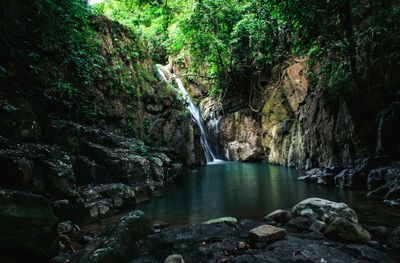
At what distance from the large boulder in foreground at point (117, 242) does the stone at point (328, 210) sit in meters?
3.30

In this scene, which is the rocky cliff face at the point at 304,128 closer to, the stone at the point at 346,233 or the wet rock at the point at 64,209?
the stone at the point at 346,233

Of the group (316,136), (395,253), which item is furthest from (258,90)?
(395,253)

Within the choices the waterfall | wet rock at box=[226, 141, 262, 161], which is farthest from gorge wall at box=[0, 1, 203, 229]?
wet rock at box=[226, 141, 262, 161]

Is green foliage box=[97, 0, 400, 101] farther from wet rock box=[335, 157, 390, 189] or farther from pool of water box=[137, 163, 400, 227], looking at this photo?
pool of water box=[137, 163, 400, 227]

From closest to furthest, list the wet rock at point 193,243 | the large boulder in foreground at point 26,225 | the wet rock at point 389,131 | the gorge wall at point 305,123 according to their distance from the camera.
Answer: the large boulder in foreground at point 26,225, the wet rock at point 193,243, the wet rock at point 389,131, the gorge wall at point 305,123

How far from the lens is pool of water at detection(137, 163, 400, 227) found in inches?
246

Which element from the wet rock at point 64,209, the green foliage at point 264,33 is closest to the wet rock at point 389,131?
the green foliage at point 264,33

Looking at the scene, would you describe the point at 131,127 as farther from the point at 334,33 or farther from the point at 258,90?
the point at 258,90

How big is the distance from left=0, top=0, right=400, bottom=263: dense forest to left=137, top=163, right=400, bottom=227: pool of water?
60 millimetres

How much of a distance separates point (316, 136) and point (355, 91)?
11.9 feet

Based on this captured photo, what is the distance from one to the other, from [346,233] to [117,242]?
340cm

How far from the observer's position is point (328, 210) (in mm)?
5512

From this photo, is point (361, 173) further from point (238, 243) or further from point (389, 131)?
point (238, 243)

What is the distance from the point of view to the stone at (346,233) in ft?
14.0
